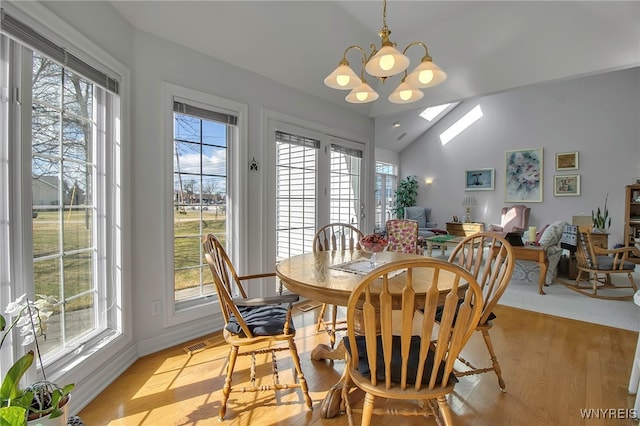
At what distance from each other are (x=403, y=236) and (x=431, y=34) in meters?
2.20

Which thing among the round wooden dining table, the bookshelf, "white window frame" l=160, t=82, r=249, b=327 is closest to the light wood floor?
the round wooden dining table

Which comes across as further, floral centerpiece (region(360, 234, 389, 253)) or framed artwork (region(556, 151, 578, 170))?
framed artwork (region(556, 151, 578, 170))

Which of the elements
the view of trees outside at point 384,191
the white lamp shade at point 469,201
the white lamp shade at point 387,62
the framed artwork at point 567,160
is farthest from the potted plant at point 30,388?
the framed artwork at point 567,160

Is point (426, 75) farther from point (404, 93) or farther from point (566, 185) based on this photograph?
point (566, 185)

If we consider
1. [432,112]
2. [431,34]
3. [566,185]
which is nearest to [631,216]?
[566,185]

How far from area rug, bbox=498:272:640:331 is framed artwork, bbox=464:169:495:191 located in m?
4.14

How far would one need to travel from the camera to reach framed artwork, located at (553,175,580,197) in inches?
261

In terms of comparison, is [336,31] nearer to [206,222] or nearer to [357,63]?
[357,63]

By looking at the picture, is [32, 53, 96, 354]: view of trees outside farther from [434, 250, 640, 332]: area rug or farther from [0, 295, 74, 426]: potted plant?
[434, 250, 640, 332]: area rug

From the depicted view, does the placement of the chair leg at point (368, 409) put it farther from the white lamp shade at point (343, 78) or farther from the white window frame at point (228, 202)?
the white window frame at point (228, 202)

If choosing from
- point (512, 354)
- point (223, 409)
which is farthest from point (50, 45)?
point (512, 354)

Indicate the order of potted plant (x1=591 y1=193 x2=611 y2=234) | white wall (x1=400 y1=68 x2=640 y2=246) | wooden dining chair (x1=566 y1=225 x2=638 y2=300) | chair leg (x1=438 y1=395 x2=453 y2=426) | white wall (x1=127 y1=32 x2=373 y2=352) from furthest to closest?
white wall (x1=400 y1=68 x2=640 y2=246) → potted plant (x1=591 y1=193 x2=611 y2=234) → wooden dining chair (x1=566 y1=225 x2=638 y2=300) → white wall (x1=127 y1=32 x2=373 y2=352) → chair leg (x1=438 y1=395 x2=453 y2=426)

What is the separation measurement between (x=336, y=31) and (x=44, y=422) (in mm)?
3390

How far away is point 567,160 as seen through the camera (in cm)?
672
